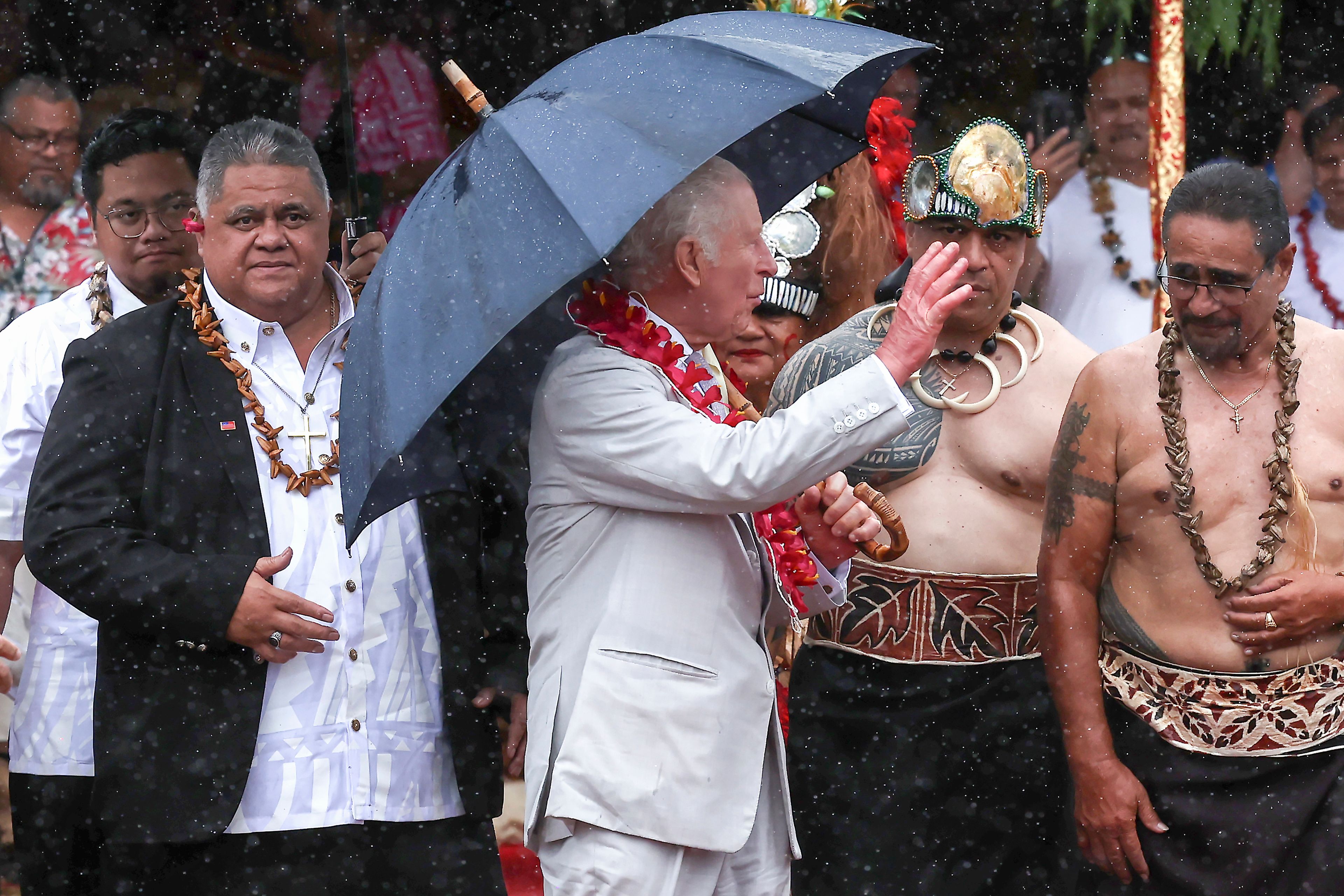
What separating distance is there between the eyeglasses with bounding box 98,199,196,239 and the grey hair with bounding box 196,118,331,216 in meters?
0.75

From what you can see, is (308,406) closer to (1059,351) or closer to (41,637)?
(41,637)

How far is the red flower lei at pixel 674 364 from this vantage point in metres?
3.04

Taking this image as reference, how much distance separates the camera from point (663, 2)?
694 centimetres

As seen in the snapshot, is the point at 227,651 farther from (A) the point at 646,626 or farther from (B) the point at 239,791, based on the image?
(A) the point at 646,626

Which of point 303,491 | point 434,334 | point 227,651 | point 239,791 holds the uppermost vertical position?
point 434,334

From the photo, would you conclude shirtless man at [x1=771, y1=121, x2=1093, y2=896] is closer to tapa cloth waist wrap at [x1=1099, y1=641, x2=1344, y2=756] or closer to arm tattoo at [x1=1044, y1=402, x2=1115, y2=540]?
arm tattoo at [x1=1044, y1=402, x2=1115, y2=540]

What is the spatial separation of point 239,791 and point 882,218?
124 inches

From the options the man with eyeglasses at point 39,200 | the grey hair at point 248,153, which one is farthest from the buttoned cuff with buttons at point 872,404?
the man with eyeglasses at point 39,200

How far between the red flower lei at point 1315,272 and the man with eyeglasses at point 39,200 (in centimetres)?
495

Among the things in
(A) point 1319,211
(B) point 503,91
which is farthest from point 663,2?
(A) point 1319,211

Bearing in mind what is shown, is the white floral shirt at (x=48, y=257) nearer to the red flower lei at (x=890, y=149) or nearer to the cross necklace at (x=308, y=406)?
the cross necklace at (x=308, y=406)

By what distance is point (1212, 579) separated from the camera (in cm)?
364

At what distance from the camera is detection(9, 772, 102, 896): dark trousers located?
4.07 m

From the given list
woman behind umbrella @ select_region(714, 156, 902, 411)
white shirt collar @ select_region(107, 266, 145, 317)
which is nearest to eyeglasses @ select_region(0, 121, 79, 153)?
white shirt collar @ select_region(107, 266, 145, 317)
